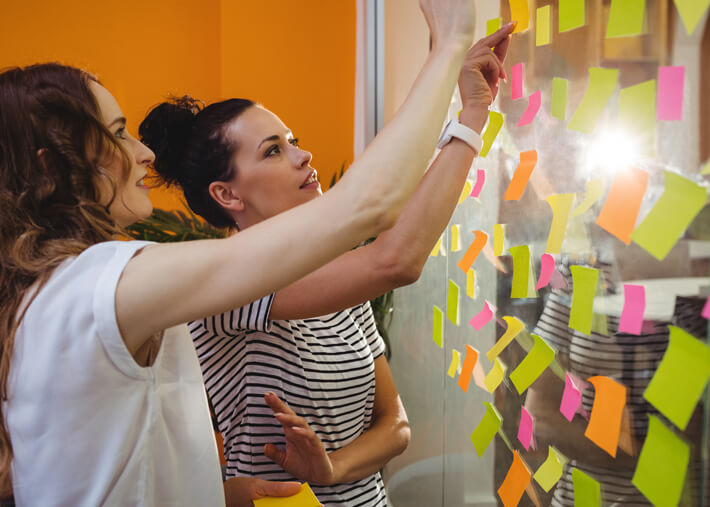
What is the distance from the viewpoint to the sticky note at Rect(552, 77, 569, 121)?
2.83 feet

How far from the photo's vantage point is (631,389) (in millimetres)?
710

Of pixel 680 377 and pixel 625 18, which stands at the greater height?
pixel 625 18

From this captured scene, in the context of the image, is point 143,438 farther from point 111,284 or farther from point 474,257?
point 474,257

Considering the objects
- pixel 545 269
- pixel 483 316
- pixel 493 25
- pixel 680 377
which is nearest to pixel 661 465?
pixel 680 377

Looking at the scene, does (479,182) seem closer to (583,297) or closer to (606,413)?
(583,297)

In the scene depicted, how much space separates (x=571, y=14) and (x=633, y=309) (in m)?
0.42

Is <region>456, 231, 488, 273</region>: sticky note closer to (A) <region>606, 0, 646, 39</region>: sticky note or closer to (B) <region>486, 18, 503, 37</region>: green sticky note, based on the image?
(B) <region>486, 18, 503, 37</region>: green sticky note

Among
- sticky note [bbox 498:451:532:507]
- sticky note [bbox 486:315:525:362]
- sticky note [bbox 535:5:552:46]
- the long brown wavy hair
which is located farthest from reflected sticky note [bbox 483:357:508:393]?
the long brown wavy hair

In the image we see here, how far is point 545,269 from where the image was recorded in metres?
0.91

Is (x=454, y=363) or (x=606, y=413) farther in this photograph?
(x=454, y=363)

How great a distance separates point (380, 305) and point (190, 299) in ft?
4.97

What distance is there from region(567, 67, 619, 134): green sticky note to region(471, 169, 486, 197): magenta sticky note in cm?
38

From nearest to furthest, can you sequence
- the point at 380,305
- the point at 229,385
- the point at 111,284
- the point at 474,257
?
the point at 111,284 < the point at 229,385 < the point at 474,257 < the point at 380,305

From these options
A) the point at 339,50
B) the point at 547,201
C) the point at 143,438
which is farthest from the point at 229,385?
the point at 339,50
